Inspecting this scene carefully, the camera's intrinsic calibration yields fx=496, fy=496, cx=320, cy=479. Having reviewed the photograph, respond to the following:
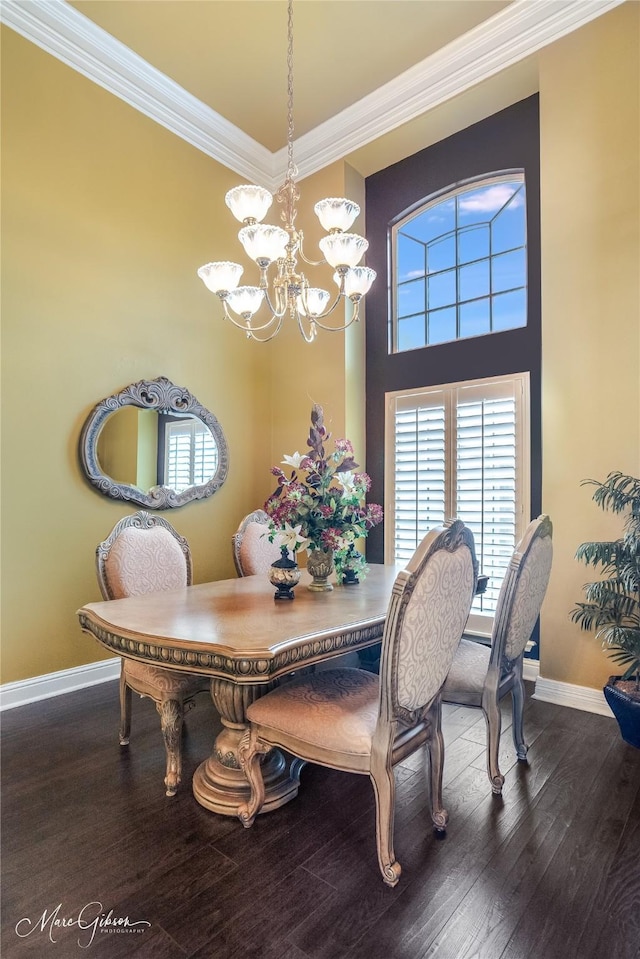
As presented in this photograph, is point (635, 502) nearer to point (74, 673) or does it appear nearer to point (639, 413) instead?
point (639, 413)

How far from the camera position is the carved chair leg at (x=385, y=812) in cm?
147

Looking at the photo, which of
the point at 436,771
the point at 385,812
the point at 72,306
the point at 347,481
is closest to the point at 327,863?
the point at 385,812

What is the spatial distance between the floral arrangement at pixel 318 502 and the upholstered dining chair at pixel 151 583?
28.2 inches

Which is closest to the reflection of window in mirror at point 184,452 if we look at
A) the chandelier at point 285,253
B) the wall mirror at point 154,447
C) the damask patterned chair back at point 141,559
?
the wall mirror at point 154,447

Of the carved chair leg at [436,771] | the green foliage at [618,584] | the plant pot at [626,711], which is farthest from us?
the green foliage at [618,584]

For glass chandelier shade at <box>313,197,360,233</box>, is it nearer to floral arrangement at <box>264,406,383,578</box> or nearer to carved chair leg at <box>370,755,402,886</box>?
floral arrangement at <box>264,406,383,578</box>

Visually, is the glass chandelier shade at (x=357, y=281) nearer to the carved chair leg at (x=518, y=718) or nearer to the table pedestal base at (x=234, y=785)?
the carved chair leg at (x=518, y=718)

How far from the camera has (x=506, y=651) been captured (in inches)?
79.0

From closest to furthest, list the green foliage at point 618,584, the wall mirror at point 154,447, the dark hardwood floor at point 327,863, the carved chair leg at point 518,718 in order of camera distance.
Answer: the dark hardwood floor at point 327,863, the carved chair leg at point 518,718, the green foliage at point 618,584, the wall mirror at point 154,447

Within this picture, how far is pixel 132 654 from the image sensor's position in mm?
1686

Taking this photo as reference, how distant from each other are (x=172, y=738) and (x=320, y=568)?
94cm

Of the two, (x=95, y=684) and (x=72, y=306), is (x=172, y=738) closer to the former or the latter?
(x=95, y=684)

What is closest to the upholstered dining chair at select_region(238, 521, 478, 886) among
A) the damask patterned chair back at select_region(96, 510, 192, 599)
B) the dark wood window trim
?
the damask patterned chair back at select_region(96, 510, 192, 599)

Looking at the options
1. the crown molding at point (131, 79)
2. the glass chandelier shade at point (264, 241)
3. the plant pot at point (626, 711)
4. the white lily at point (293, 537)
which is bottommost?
the plant pot at point (626, 711)
